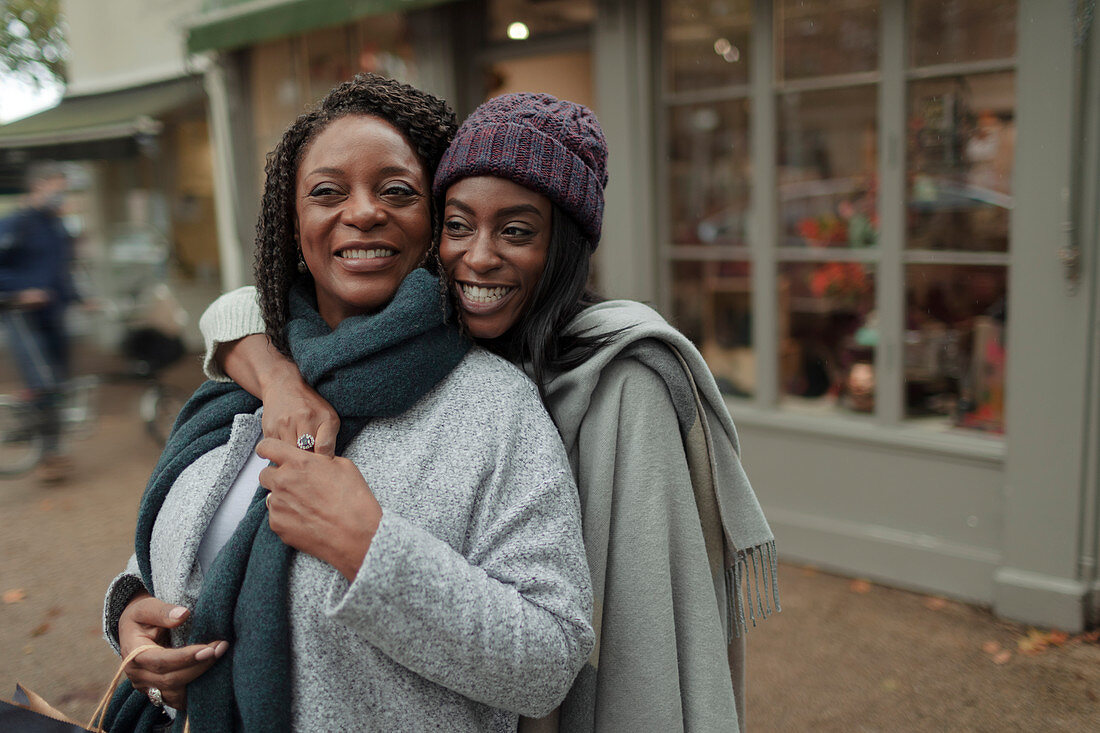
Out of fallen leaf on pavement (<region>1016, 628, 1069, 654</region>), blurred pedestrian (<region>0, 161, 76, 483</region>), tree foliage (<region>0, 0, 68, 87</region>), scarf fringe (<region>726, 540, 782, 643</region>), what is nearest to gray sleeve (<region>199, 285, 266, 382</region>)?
scarf fringe (<region>726, 540, 782, 643</region>)

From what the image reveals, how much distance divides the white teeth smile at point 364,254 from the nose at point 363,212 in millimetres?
48

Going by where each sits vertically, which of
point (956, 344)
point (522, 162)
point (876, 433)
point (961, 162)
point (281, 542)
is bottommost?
point (876, 433)

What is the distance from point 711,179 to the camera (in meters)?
4.90

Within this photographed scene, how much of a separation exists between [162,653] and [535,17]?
4.63 metres

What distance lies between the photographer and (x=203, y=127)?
8.14 m

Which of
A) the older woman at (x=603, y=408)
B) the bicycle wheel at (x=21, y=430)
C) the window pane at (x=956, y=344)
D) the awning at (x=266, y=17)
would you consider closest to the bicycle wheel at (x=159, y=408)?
the bicycle wheel at (x=21, y=430)

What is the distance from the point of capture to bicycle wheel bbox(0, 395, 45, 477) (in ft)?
21.1

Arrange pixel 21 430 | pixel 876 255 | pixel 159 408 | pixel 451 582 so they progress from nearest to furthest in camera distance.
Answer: pixel 451 582 < pixel 876 255 < pixel 21 430 < pixel 159 408

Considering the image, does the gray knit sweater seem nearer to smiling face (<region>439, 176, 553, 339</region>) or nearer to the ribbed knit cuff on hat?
smiling face (<region>439, 176, 553, 339</region>)

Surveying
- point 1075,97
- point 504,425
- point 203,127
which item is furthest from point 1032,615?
point 203,127

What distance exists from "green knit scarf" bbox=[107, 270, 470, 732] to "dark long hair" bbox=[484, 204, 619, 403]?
0.12 metres

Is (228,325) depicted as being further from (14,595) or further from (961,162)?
(14,595)

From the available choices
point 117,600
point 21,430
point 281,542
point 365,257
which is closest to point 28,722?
point 117,600

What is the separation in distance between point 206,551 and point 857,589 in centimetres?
351
